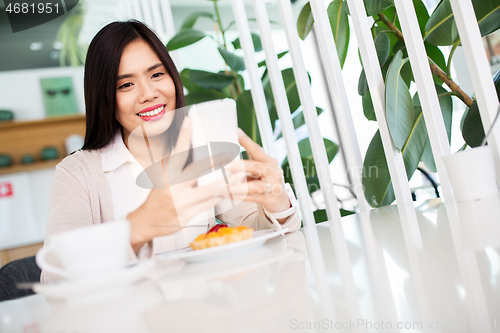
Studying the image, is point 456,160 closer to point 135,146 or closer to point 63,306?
point 63,306

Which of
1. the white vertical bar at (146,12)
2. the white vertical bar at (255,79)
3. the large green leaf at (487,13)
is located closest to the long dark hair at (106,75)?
the white vertical bar at (255,79)

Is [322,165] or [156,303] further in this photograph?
[322,165]

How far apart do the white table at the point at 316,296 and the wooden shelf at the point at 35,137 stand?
3390mm

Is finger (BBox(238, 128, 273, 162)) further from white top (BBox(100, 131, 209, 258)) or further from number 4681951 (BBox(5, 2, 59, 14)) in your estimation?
number 4681951 (BBox(5, 2, 59, 14))

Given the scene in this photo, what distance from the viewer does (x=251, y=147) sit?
690 mm

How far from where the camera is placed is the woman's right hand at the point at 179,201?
614 millimetres

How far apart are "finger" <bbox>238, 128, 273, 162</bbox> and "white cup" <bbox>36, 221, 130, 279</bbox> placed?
0.28 meters

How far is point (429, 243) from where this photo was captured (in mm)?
442

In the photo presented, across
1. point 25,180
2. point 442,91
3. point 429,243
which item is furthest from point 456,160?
point 25,180

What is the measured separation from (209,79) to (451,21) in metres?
1.04

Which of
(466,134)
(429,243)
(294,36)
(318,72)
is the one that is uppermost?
(318,72)

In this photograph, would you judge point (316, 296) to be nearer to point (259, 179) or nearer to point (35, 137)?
point (259, 179)

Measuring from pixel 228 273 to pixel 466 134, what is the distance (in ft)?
2.18

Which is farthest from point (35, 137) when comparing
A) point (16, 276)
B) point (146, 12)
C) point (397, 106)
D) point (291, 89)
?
point (397, 106)
